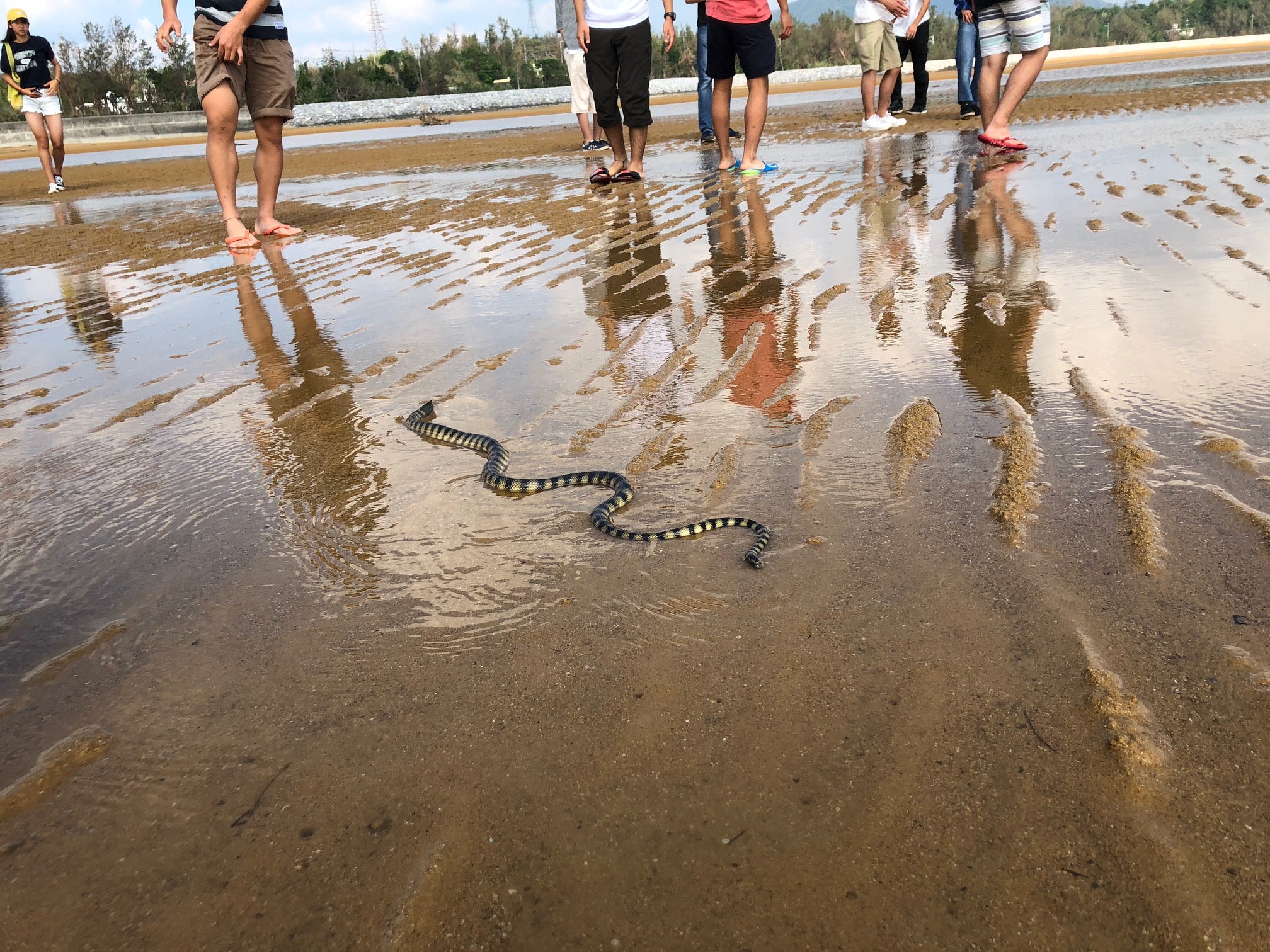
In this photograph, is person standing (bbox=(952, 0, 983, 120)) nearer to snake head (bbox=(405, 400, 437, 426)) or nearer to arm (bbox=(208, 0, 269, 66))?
arm (bbox=(208, 0, 269, 66))

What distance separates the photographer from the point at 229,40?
8.09 metres

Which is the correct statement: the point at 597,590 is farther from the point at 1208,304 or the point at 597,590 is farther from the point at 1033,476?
the point at 1208,304

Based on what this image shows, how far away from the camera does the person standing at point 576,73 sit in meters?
15.0

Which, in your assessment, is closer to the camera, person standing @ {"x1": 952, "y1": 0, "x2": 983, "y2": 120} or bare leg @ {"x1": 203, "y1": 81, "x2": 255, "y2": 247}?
bare leg @ {"x1": 203, "y1": 81, "x2": 255, "y2": 247}

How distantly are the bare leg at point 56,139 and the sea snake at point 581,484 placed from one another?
50.7 ft

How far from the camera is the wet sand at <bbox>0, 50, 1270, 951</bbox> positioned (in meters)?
1.96

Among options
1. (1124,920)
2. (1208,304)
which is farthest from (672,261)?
(1124,920)

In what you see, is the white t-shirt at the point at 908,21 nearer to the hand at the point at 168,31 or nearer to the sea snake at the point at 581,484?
the hand at the point at 168,31

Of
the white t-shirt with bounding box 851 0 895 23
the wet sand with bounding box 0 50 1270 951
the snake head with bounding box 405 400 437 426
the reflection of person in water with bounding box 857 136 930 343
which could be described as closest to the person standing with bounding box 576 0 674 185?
the reflection of person in water with bounding box 857 136 930 343

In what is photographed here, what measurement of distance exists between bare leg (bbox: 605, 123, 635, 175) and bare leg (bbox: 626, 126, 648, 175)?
11 millimetres

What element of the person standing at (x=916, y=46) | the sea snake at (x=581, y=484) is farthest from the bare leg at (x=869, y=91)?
the sea snake at (x=581, y=484)

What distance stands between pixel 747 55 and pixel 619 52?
157 cm

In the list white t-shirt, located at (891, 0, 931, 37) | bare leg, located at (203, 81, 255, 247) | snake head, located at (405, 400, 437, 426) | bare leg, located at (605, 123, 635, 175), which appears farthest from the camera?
white t-shirt, located at (891, 0, 931, 37)

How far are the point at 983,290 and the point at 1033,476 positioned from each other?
8.83 ft
